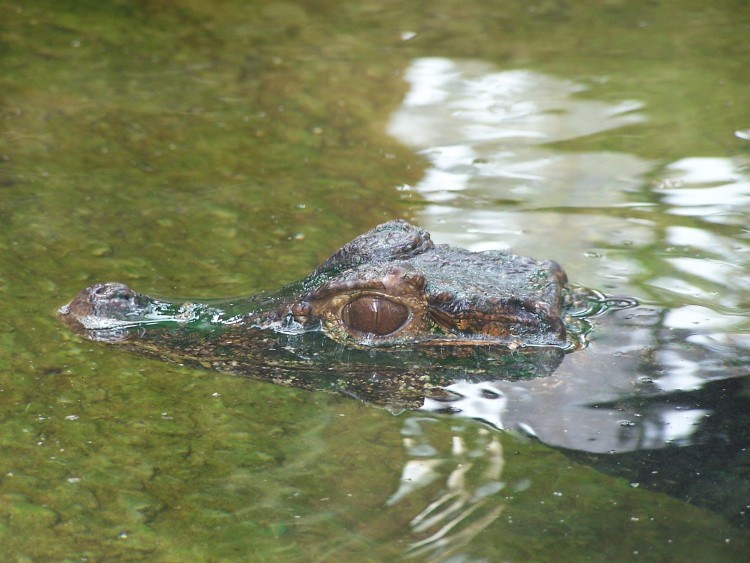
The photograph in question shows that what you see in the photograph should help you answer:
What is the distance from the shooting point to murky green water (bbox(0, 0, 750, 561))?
3.34 m

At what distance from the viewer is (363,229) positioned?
5.67 metres

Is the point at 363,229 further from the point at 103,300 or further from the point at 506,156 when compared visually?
the point at 103,300

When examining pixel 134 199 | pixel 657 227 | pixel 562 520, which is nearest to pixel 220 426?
pixel 562 520

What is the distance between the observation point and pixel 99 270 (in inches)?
202

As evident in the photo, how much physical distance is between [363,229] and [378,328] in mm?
1656

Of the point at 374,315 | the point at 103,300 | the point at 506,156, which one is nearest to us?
the point at 374,315

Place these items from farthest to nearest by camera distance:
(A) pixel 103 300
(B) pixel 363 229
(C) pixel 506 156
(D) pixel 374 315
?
(C) pixel 506 156 < (B) pixel 363 229 < (A) pixel 103 300 < (D) pixel 374 315

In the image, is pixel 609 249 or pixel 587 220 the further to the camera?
pixel 587 220

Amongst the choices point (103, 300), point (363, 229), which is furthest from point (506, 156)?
point (103, 300)

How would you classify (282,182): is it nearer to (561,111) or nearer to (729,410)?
(561,111)

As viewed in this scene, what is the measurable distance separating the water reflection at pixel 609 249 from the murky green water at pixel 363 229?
0.02 metres

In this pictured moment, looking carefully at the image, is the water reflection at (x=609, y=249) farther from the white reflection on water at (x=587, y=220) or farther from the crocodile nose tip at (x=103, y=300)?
the crocodile nose tip at (x=103, y=300)

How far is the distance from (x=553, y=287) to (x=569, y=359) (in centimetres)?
33

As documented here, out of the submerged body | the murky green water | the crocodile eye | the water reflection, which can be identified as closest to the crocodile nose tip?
the submerged body
